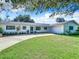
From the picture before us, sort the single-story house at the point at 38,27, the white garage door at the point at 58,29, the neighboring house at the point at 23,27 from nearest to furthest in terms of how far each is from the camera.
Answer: the neighboring house at the point at 23,27
the single-story house at the point at 38,27
the white garage door at the point at 58,29

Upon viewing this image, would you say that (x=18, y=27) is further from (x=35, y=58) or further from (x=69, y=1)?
(x=69, y=1)

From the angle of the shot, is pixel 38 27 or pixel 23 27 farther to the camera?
pixel 38 27

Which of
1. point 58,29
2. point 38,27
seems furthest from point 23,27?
point 58,29

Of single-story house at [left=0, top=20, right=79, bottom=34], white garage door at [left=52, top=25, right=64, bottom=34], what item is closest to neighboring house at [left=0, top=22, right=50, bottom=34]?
single-story house at [left=0, top=20, right=79, bottom=34]

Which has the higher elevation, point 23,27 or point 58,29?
point 23,27

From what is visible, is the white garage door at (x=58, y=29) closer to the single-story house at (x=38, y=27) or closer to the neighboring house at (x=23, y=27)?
the single-story house at (x=38, y=27)

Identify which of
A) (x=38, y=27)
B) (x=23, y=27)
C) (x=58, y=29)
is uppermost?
(x=23, y=27)

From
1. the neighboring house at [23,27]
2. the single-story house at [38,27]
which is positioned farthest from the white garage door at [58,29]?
the neighboring house at [23,27]

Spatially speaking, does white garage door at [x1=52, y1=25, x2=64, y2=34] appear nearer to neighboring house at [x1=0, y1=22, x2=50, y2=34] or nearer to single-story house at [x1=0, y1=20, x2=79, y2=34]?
single-story house at [x1=0, y1=20, x2=79, y2=34]

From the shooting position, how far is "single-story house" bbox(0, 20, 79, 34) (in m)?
42.6

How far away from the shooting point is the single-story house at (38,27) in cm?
4258

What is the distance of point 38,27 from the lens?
47.6m

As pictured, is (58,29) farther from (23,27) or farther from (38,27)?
(23,27)

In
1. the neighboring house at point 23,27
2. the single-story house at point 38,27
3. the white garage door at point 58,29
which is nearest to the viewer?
the neighboring house at point 23,27
